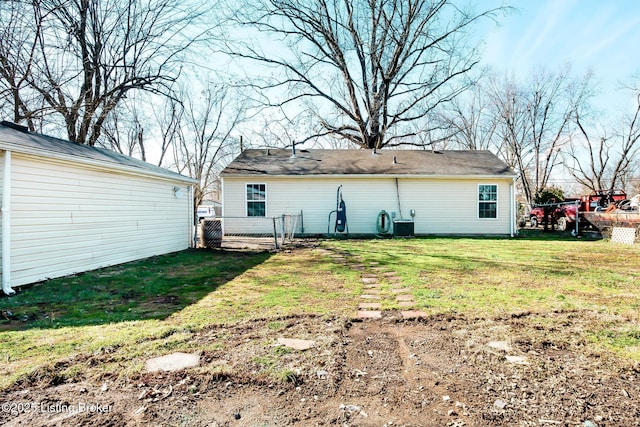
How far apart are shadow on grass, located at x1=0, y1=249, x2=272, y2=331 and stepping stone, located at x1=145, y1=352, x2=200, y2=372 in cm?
121

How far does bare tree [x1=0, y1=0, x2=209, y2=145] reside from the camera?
9148mm

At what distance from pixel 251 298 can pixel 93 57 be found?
11820 mm

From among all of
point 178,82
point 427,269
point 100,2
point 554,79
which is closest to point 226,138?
point 178,82

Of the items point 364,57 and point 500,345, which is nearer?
point 500,345

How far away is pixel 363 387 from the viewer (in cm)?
220

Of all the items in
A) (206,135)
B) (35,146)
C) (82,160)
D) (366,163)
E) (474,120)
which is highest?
(474,120)

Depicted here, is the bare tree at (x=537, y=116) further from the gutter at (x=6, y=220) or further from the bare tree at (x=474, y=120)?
the gutter at (x=6, y=220)

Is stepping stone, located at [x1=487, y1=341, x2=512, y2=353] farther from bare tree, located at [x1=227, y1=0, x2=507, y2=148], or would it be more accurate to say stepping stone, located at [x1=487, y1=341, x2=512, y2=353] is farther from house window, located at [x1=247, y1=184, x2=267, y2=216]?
bare tree, located at [x1=227, y1=0, x2=507, y2=148]

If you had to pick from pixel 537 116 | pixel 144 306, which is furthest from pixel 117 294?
pixel 537 116

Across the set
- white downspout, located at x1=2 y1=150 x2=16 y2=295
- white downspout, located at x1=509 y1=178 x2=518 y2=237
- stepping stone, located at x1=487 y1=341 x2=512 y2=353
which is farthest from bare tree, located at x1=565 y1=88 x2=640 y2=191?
white downspout, located at x1=2 y1=150 x2=16 y2=295

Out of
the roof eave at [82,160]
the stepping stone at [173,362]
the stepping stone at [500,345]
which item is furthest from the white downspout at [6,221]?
the stepping stone at [500,345]

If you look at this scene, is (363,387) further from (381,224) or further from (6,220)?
(381,224)

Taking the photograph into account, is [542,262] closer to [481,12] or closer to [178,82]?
[178,82]

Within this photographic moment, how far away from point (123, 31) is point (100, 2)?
1020 millimetres
